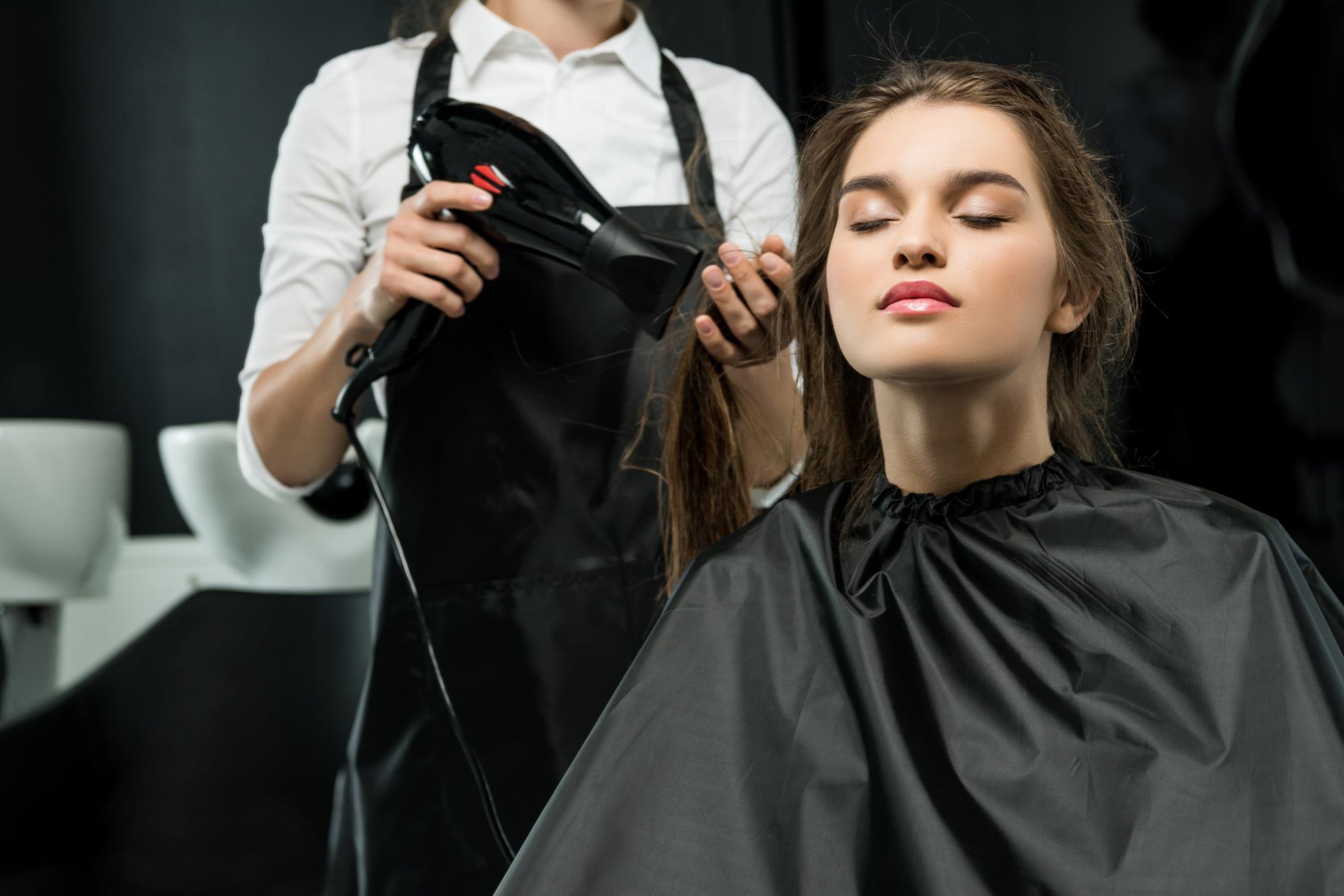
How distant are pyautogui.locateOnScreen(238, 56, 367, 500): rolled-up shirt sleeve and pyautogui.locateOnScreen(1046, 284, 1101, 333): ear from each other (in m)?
0.85

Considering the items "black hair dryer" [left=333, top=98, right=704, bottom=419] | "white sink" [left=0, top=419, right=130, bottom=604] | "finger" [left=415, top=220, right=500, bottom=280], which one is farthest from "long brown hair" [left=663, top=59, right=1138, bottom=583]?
"white sink" [left=0, top=419, right=130, bottom=604]

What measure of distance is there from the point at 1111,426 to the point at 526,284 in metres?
1.16

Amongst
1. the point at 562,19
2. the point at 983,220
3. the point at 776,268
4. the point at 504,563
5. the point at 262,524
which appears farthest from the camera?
the point at 262,524

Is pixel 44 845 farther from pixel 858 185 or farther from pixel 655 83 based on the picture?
pixel 858 185

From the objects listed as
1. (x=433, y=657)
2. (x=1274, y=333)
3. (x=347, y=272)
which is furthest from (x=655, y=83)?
(x=1274, y=333)

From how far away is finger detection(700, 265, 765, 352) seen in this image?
1188 millimetres

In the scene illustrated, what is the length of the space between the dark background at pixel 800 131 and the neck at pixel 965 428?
0.45 meters

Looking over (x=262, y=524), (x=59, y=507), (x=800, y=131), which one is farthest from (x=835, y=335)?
(x=59, y=507)

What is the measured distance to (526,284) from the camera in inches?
58.0

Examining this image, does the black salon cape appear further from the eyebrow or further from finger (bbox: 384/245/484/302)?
finger (bbox: 384/245/484/302)

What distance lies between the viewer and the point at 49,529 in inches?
108

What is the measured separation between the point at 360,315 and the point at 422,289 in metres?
0.11

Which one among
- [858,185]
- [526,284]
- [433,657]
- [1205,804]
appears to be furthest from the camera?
[526,284]

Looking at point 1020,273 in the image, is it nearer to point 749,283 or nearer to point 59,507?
point 749,283
